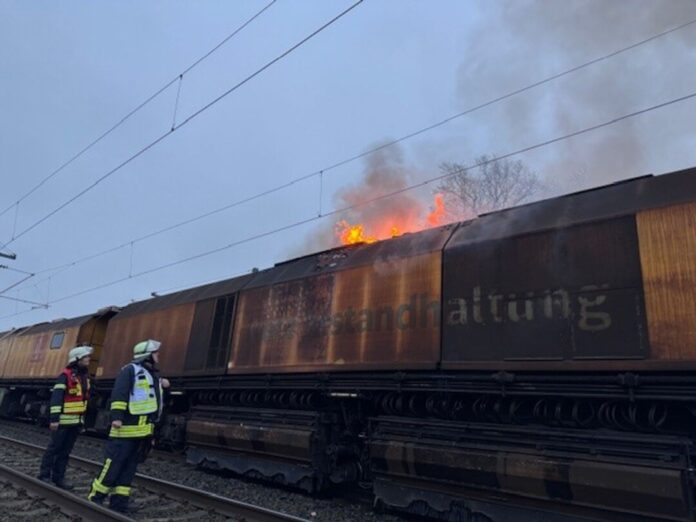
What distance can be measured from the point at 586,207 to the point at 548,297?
3.67 feet

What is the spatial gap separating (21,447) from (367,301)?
30.7 ft

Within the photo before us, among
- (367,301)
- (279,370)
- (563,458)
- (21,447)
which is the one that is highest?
(367,301)

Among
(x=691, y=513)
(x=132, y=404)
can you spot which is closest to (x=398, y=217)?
(x=132, y=404)

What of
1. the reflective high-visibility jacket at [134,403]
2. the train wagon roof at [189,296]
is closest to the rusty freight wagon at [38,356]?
the train wagon roof at [189,296]

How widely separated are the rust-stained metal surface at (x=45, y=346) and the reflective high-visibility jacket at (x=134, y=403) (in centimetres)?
1161

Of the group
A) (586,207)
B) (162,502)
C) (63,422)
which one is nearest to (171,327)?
(63,422)

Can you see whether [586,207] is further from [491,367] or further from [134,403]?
[134,403]

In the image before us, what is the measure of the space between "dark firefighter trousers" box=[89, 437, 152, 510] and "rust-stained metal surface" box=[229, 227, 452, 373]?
2981 mm

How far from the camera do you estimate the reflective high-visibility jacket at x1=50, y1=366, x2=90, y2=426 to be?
7.54 meters

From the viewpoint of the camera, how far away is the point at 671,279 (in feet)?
16.0

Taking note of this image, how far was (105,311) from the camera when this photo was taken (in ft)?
56.4

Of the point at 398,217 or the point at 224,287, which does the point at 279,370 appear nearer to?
the point at 224,287

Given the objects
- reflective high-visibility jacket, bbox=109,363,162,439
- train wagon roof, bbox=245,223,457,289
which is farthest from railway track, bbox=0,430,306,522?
train wagon roof, bbox=245,223,457,289

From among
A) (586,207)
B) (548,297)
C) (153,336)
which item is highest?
(586,207)
